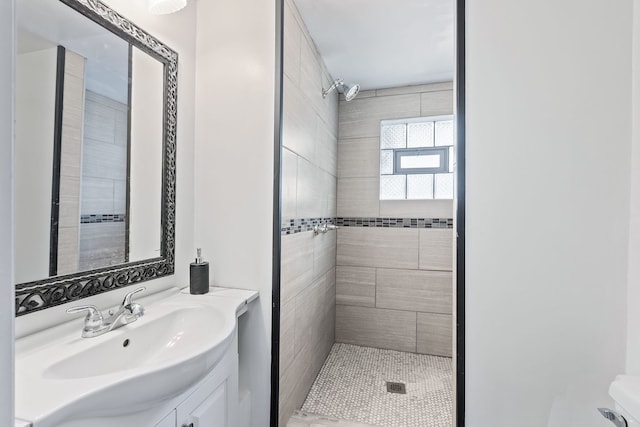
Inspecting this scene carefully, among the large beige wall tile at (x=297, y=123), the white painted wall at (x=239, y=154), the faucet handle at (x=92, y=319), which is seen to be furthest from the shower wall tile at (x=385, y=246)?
the faucet handle at (x=92, y=319)

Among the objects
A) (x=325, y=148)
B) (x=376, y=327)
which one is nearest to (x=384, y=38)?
(x=325, y=148)

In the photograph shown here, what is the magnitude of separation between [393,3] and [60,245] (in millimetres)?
1915

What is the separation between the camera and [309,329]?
2.06 meters

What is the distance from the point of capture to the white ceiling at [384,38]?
1.72 m

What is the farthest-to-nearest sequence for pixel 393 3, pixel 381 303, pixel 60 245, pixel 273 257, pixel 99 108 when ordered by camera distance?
1. pixel 381 303
2. pixel 393 3
3. pixel 273 257
4. pixel 99 108
5. pixel 60 245

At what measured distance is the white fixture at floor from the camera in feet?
2.56

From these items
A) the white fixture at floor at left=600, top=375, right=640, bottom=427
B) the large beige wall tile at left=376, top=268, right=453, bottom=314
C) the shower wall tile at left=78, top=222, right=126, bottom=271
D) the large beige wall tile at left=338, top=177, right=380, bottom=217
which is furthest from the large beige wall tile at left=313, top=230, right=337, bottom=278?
the white fixture at floor at left=600, top=375, right=640, bottom=427

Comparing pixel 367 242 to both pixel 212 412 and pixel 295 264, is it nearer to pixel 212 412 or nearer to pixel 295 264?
pixel 295 264

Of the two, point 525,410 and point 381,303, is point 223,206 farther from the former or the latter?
point 381,303

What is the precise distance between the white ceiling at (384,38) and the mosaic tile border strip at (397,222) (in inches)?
47.6

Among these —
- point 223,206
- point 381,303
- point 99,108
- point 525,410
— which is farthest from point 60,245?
point 381,303

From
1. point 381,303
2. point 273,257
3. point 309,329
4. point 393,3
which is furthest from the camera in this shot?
point 381,303

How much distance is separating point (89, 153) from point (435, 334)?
2701 mm

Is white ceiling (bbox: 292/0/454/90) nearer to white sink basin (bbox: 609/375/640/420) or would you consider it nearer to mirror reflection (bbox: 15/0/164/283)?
mirror reflection (bbox: 15/0/164/283)
